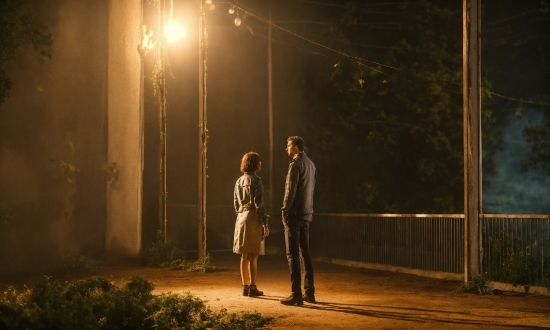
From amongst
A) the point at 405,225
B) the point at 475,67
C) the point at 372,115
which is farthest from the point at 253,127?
the point at 475,67

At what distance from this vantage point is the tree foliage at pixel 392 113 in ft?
81.0

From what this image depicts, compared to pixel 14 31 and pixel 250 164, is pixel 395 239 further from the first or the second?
pixel 14 31

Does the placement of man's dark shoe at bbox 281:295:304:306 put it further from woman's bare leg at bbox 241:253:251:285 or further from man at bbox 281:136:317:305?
woman's bare leg at bbox 241:253:251:285

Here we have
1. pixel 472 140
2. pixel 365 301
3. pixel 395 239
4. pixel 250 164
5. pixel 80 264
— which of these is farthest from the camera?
pixel 80 264

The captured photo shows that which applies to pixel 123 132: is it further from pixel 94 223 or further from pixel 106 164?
pixel 94 223

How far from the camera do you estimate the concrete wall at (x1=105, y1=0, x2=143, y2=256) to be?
19.3m

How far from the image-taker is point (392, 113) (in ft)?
82.5

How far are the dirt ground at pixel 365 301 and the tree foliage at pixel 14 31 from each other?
4619 millimetres

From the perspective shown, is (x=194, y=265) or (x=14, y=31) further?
(x=194, y=265)

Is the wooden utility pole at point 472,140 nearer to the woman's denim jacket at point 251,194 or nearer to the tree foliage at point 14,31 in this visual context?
the woman's denim jacket at point 251,194

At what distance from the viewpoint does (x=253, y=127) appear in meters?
23.0

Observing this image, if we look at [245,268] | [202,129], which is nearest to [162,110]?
[202,129]

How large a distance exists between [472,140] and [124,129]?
9.64 metres

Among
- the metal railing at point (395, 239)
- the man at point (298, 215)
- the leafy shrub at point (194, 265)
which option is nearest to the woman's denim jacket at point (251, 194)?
the man at point (298, 215)
